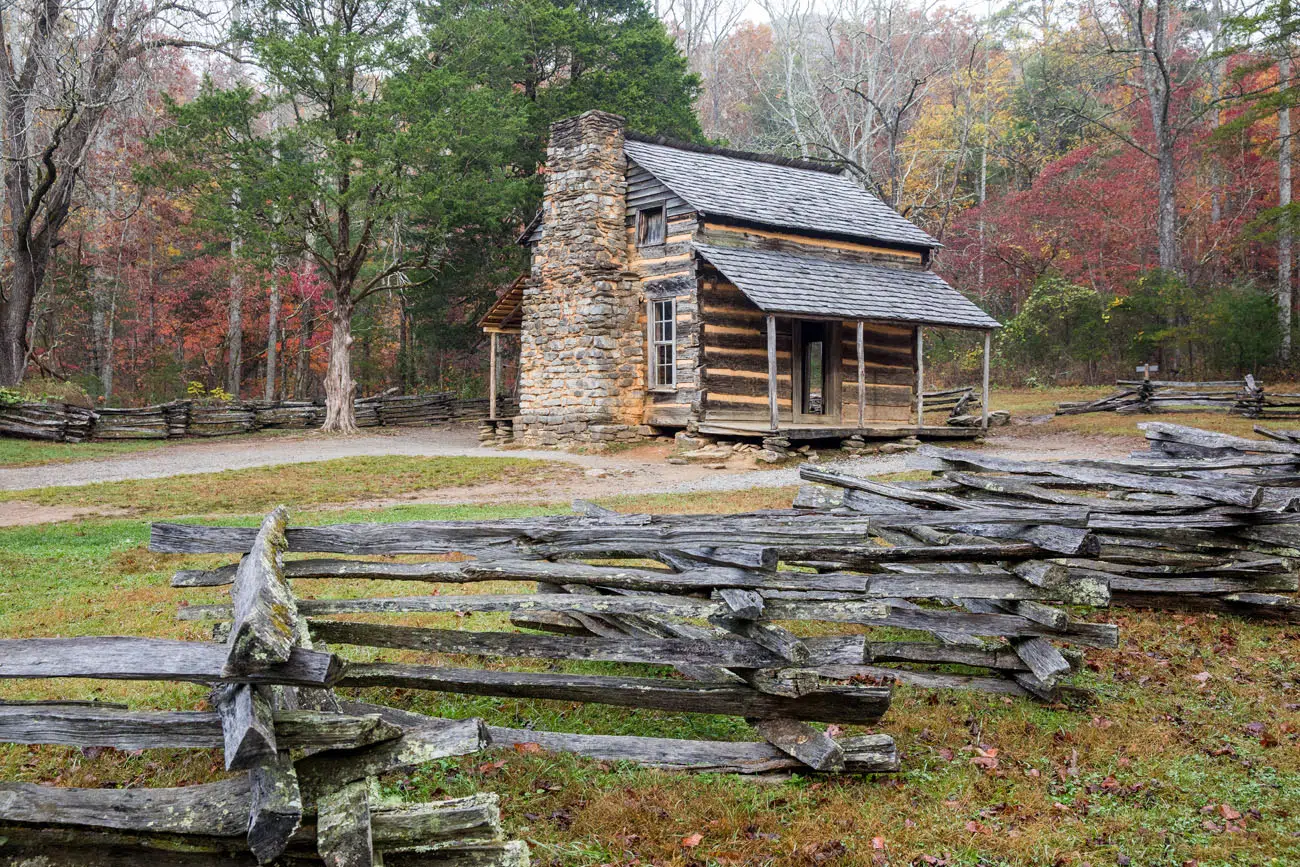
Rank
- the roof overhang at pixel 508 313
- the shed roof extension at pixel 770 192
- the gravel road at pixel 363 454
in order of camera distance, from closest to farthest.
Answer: the gravel road at pixel 363 454 → the shed roof extension at pixel 770 192 → the roof overhang at pixel 508 313

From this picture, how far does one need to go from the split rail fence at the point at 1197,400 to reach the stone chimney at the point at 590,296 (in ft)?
36.2

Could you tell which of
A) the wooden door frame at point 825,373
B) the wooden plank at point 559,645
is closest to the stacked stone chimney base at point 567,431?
the wooden door frame at point 825,373

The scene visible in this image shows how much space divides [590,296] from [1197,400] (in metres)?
14.1

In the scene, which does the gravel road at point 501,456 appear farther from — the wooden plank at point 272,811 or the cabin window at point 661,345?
the wooden plank at point 272,811

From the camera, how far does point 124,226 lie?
1211 inches

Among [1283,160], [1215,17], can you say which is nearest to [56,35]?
[1283,160]

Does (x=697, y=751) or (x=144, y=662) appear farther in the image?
(x=697, y=751)

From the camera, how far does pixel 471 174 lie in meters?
25.8

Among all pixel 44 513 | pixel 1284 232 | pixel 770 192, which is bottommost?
pixel 44 513

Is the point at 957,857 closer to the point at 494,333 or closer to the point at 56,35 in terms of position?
the point at 494,333

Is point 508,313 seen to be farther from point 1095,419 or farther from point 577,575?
point 577,575

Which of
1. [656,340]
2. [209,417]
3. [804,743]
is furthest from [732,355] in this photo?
[209,417]

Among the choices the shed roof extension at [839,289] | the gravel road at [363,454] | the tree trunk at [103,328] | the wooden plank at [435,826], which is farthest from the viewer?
the tree trunk at [103,328]

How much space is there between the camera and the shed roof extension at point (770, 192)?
2002cm
